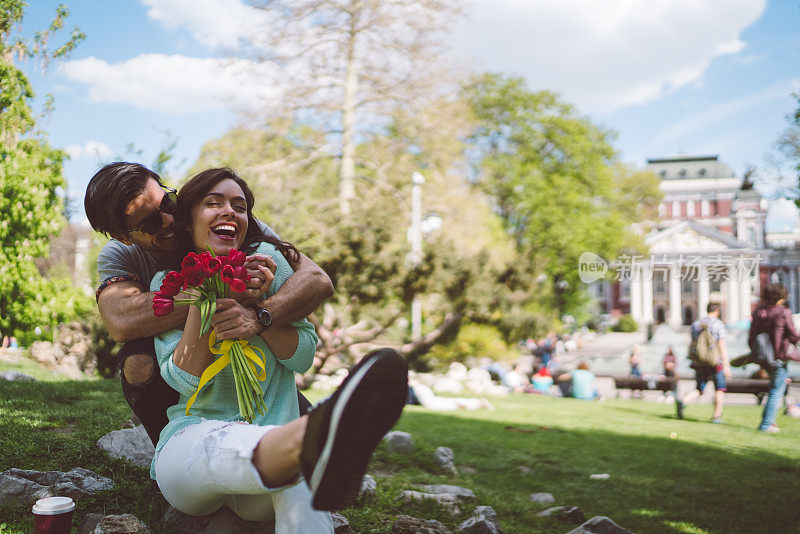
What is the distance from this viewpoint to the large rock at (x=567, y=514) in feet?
12.5

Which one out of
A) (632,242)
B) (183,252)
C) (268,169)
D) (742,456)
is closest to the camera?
(183,252)

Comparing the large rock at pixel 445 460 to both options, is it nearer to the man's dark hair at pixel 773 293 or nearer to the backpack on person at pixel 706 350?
the man's dark hair at pixel 773 293

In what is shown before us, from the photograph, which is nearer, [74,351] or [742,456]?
[742,456]

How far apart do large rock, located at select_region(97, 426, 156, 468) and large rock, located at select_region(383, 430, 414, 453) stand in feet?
6.88

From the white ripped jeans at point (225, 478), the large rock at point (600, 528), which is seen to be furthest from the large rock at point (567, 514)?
the white ripped jeans at point (225, 478)

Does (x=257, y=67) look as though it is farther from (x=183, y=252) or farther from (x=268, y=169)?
(x=183, y=252)

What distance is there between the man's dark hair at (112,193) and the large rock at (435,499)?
7.15 ft

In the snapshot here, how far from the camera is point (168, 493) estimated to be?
2010 millimetres

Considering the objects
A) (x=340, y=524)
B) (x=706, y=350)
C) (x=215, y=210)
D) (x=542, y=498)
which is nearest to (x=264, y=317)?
(x=215, y=210)

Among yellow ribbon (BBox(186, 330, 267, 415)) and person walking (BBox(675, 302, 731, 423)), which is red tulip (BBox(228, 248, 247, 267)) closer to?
yellow ribbon (BBox(186, 330, 267, 415))

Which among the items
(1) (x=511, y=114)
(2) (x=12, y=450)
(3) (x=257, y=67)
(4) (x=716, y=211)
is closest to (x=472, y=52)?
(3) (x=257, y=67)

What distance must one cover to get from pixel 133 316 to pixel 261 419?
0.60 meters

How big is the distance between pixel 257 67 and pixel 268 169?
2.97 m

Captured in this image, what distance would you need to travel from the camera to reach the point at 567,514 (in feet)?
12.6
